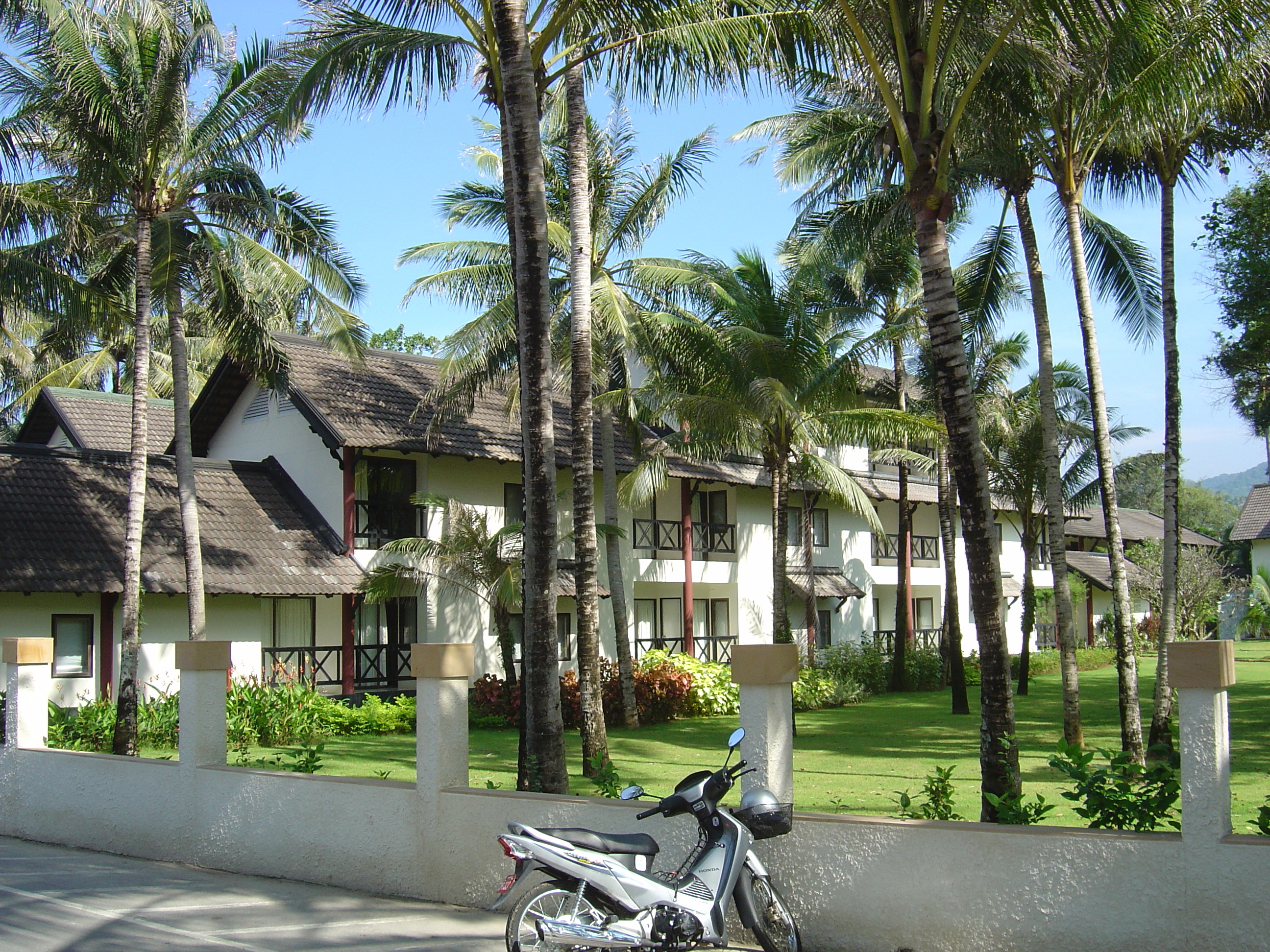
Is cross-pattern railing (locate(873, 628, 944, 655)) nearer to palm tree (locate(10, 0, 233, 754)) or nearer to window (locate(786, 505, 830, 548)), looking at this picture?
window (locate(786, 505, 830, 548))

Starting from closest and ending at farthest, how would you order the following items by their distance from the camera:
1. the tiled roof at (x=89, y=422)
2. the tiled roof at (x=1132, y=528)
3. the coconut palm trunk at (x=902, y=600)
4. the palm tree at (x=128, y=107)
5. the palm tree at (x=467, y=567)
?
the palm tree at (x=128, y=107) → the palm tree at (x=467, y=567) → the tiled roof at (x=89, y=422) → the coconut palm trunk at (x=902, y=600) → the tiled roof at (x=1132, y=528)

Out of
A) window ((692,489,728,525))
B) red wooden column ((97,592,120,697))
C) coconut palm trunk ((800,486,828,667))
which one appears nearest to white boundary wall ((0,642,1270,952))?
red wooden column ((97,592,120,697))

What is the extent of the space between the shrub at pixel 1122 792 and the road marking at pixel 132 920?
4867 mm

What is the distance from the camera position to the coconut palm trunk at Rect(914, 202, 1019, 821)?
8164mm

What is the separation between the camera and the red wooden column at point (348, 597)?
74.8ft

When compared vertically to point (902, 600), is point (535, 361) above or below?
above

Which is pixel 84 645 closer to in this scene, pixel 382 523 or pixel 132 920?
pixel 382 523

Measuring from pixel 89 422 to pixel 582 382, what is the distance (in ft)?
55.7

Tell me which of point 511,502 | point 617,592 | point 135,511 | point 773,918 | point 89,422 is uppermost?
point 89,422

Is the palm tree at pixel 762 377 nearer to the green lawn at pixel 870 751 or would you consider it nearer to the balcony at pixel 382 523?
the green lawn at pixel 870 751

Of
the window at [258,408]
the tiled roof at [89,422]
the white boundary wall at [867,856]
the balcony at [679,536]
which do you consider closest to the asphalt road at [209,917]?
the white boundary wall at [867,856]

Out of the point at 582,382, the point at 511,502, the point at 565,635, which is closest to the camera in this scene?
the point at 582,382

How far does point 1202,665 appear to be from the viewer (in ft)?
18.3

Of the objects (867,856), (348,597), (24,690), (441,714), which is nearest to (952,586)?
(348,597)
